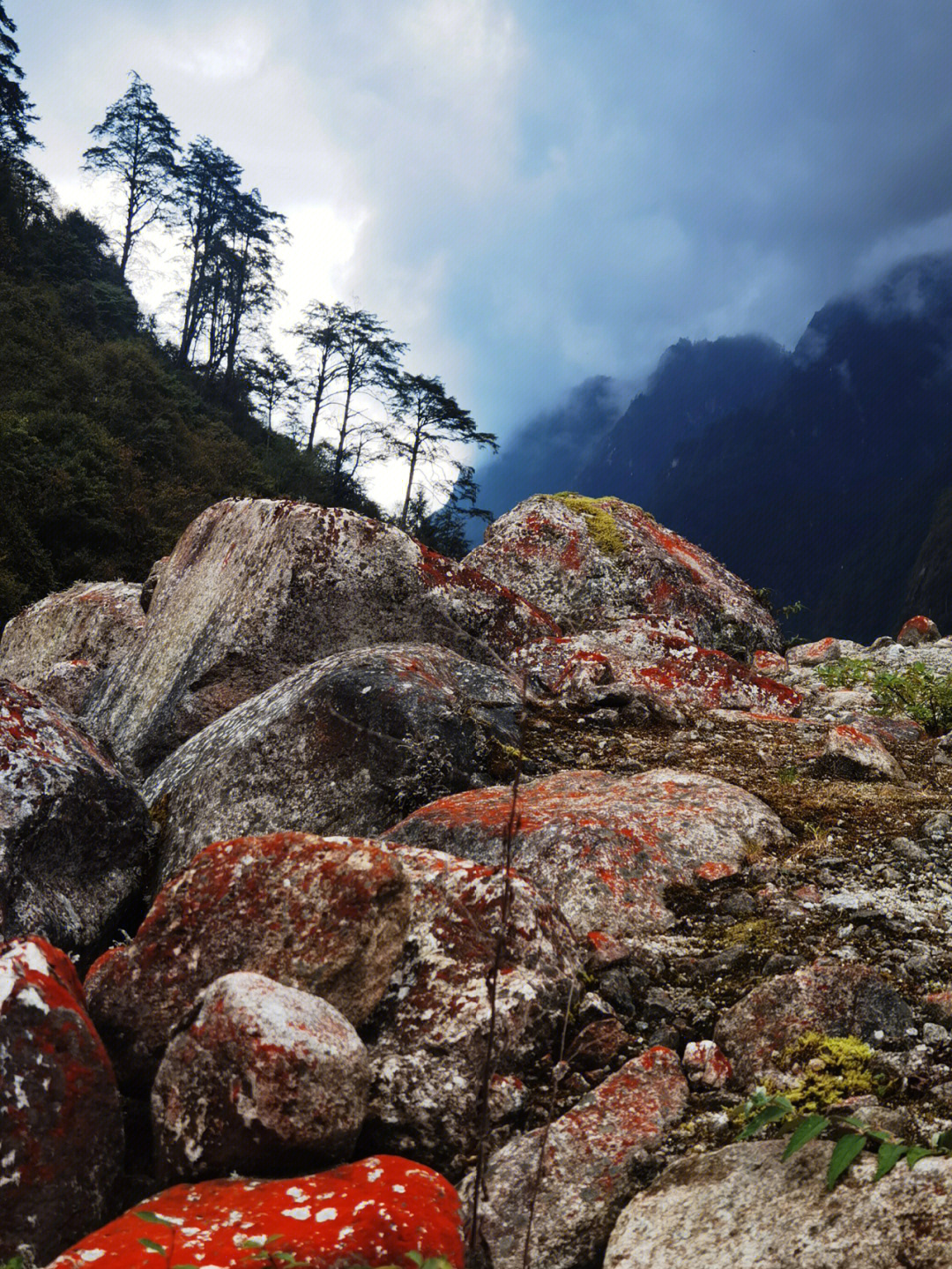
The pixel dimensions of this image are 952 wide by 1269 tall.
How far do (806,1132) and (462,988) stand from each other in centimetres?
133

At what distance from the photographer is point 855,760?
18.7 feet

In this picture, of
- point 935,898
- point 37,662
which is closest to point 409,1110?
point 935,898

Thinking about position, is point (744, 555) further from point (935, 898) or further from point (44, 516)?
point (935, 898)

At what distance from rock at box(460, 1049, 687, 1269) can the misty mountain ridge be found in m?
75.0

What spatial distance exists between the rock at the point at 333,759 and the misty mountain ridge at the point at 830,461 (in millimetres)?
72773

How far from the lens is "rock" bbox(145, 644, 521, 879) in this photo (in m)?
5.14

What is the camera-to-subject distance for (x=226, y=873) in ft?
10.7

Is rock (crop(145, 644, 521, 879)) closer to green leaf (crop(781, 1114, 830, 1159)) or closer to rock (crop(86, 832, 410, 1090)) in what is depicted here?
rock (crop(86, 832, 410, 1090))

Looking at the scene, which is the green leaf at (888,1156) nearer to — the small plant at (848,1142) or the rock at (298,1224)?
the small plant at (848,1142)

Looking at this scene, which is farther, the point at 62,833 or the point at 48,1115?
the point at 62,833

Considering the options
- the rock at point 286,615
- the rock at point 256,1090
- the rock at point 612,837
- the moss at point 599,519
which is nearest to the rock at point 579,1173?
the rock at point 256,1090

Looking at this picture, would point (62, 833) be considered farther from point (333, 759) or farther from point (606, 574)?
point (606, 574)

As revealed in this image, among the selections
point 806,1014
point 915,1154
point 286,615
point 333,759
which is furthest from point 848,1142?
point 286,615

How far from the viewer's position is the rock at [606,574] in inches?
403
